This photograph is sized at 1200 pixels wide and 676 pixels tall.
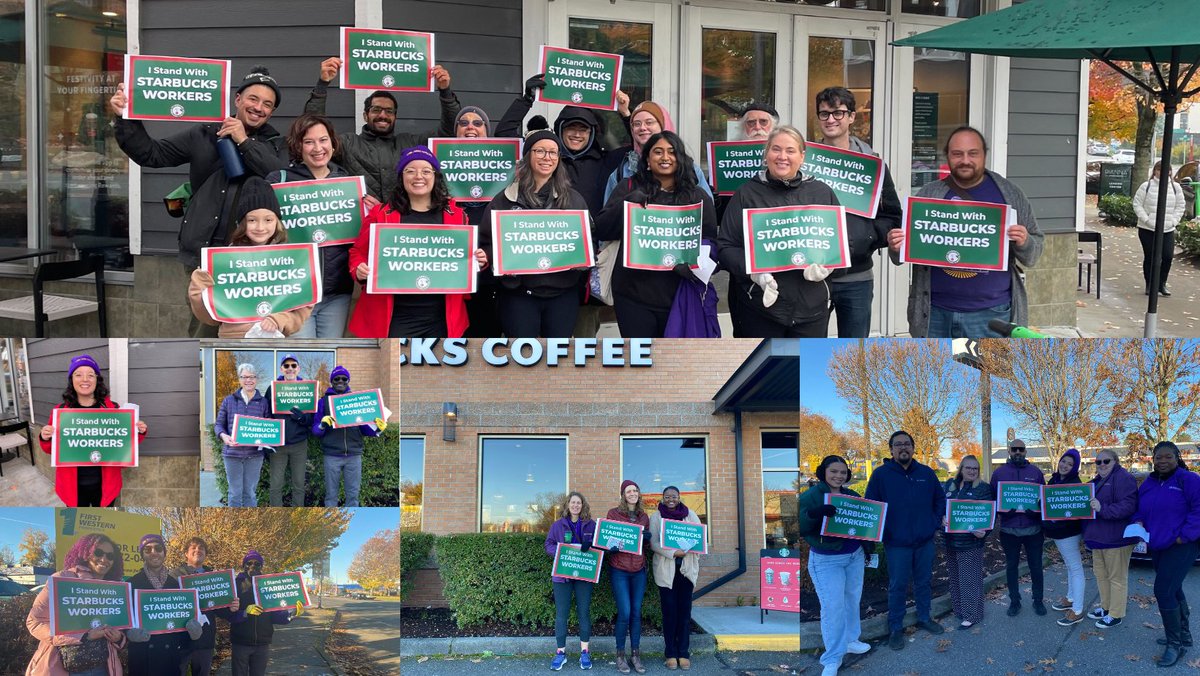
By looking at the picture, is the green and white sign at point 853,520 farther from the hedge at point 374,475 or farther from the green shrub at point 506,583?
the hedge at point 374,475

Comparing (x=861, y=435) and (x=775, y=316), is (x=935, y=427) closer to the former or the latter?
(x=861, y=435)

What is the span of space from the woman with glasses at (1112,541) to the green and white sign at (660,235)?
7.29ft

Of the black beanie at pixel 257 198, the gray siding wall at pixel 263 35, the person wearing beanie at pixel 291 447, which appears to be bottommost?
the person wearing beanie at pixel 291 447

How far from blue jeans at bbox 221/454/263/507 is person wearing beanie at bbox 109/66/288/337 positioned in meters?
1.27

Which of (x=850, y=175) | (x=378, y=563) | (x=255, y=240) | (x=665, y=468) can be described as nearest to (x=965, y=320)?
(x=850, y=175)

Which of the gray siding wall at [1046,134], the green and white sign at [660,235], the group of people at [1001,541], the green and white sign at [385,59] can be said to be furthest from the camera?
the gray siding wall at [1046,134]

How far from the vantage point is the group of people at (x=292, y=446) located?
499 centimetres

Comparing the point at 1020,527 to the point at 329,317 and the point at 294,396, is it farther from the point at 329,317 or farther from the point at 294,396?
the point at 329,317

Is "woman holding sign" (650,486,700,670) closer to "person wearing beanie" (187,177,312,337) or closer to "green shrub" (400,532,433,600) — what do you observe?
"green shrub" (400,532,433,600)

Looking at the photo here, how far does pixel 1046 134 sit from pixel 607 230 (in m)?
6.83

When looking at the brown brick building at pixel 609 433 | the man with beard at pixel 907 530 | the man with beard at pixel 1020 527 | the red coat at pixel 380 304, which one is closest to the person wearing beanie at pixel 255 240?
the red coat at pixel 380 304

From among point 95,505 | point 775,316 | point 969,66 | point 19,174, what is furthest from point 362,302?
point 969,66

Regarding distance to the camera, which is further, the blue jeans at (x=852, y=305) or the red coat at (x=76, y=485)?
the blue jeans at (x=852, y=305)

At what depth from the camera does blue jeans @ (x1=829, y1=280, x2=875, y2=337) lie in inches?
259
